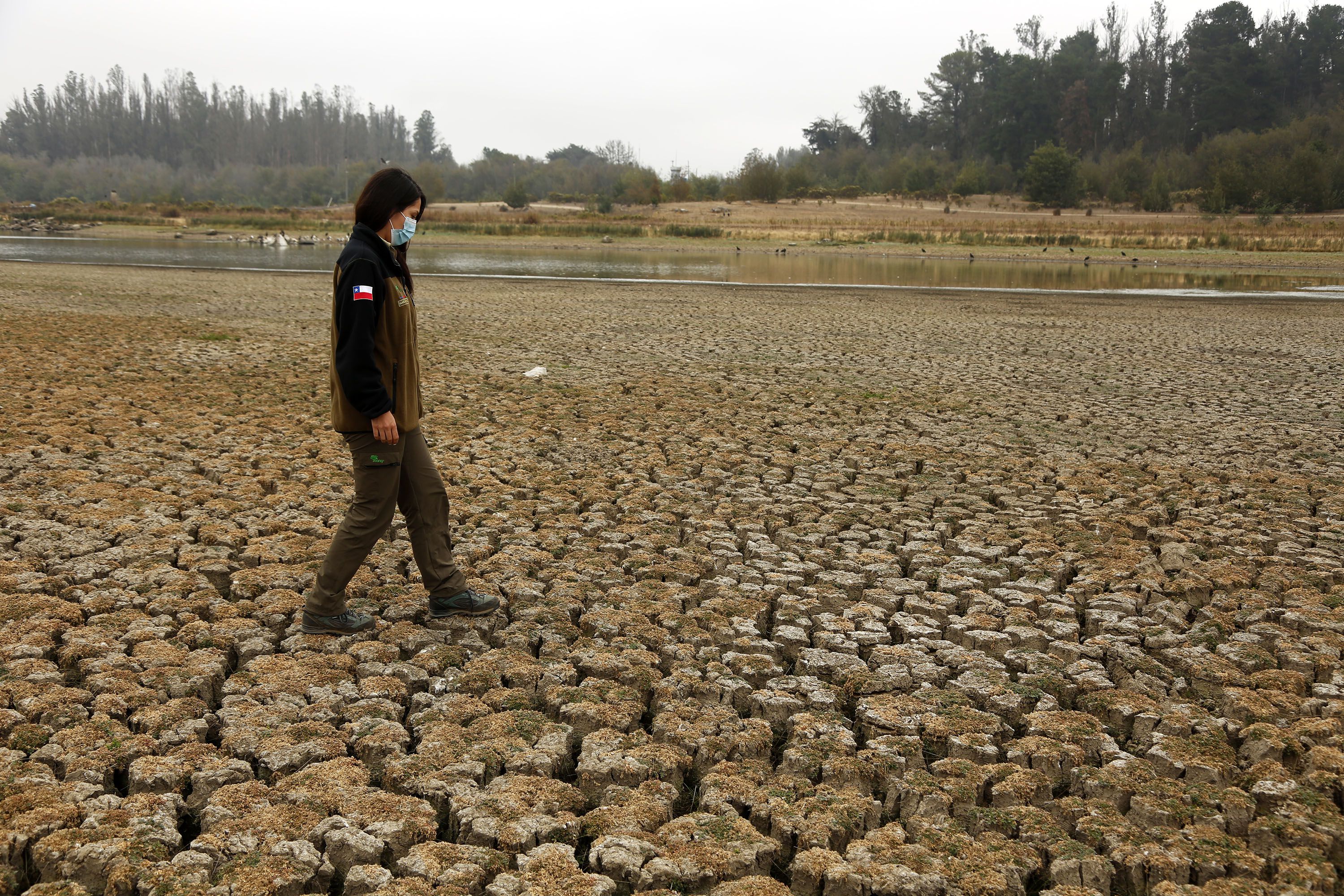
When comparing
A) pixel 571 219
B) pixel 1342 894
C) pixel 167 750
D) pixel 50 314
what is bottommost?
pixel 1342 894

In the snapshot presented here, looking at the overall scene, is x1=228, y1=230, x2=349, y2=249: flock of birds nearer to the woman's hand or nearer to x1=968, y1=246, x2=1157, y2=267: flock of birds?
x1=968, y1=246, x2=1157, y2=267: flock of birds

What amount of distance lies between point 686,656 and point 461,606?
1122mm

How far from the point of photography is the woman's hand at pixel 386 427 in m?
4.15

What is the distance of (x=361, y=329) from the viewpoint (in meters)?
4.09

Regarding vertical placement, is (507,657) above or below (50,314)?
below

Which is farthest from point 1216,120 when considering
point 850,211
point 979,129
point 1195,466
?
point 1195,466

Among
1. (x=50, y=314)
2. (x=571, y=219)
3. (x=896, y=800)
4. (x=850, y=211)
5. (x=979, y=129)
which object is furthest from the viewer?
(x=979, y=129)

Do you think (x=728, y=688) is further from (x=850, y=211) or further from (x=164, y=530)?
(x=850, y=211)

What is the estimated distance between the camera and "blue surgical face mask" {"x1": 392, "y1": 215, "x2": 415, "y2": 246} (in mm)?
4270

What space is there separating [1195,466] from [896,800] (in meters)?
5.70

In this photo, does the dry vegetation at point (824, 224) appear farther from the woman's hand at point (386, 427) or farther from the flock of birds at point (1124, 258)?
the woman's hand at point (386, 427)

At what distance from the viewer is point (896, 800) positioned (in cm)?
339

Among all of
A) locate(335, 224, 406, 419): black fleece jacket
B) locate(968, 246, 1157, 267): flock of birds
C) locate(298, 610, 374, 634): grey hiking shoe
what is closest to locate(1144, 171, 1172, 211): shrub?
locate(968, 246, 1157, 267): flock of birds

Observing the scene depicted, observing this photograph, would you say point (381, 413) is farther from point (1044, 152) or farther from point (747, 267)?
point (1044, 152)
